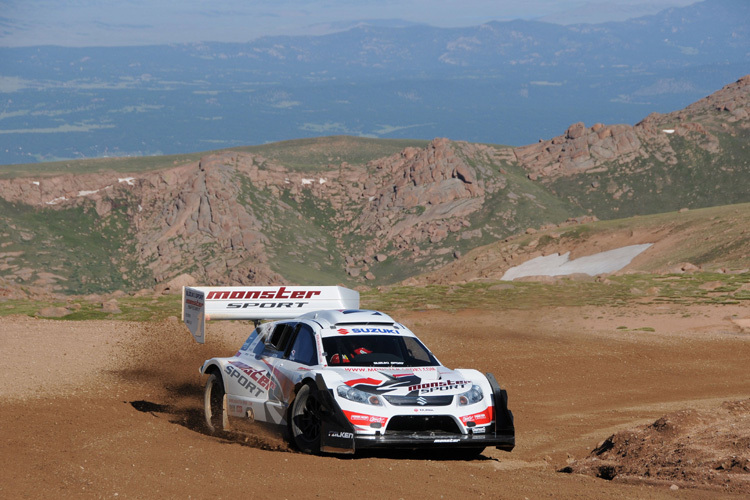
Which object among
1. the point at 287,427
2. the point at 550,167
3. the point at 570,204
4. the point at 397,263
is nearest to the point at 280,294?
the point at 287,427

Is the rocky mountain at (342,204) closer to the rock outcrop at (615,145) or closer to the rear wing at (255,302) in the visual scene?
the rock outcrop at (615,145)

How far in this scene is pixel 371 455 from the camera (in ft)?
37.7

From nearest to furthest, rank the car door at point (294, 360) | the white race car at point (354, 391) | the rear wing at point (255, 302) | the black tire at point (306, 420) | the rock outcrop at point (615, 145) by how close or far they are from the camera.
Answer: the white race car at point (354, 391), the black tire at point (306, 420), the car door at point (294, 360), the rear wing at point (255, 302), the rock outcrop at point (615, 145)

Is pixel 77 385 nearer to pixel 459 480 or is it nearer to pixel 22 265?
pixel 459 480

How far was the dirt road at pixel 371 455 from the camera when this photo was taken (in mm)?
9711

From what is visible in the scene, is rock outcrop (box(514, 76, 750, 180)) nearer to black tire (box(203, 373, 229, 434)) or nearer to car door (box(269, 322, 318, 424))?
black tire (box(203, 373, 229, 434))

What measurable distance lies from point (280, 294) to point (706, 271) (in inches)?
1229

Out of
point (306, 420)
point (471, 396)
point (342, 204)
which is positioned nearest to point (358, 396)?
point (306, 420)

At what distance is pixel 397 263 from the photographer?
107250mm

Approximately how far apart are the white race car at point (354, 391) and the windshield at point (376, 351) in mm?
15

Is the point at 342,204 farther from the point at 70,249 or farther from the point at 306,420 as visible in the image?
the point at 306,420

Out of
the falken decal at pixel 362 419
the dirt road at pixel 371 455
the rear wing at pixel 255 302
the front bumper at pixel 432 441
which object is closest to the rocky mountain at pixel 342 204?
the dirt road at pixel 371 455

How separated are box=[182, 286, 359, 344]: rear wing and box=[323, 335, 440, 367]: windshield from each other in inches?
124

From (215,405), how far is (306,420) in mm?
3432
